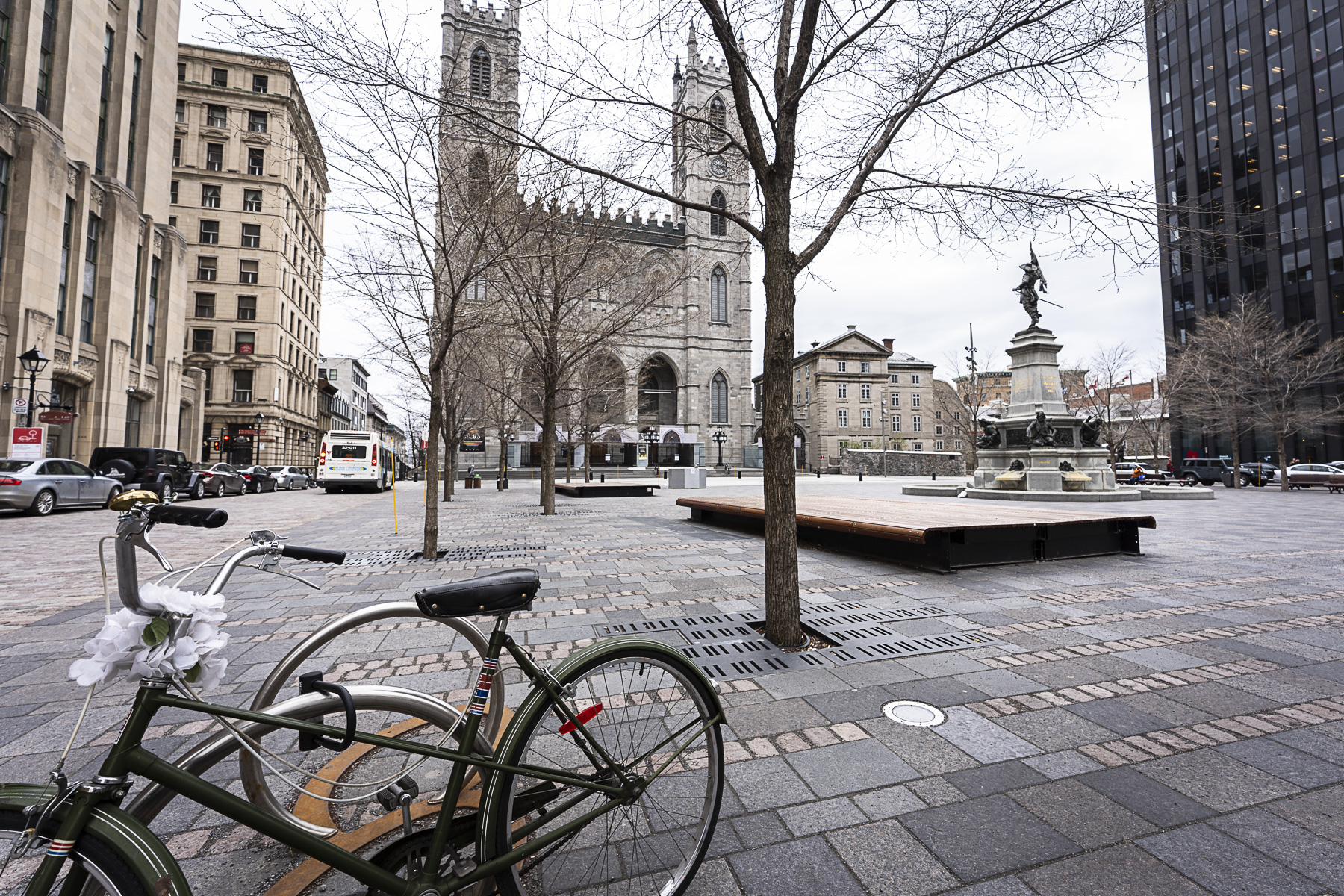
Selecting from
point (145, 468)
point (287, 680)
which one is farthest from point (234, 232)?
point (287, 680)

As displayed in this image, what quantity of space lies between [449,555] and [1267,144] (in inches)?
2242

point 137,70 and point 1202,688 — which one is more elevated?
point 137,70

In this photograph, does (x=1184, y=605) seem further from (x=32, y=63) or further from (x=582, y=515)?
(x=32, y=63)

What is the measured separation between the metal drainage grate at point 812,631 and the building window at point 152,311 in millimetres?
36375

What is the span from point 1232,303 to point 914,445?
35946 millimetres

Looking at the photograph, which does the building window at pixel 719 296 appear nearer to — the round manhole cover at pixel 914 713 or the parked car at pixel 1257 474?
the parked car at pixel 1257 474

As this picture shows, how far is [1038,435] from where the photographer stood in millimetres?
20609

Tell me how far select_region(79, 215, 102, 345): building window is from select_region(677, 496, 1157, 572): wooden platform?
104 ft

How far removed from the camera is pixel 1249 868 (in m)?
2.07

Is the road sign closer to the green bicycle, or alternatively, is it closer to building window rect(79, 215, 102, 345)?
building window rect(79, 215, 102, 345)

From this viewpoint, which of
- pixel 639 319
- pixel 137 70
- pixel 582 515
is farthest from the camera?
pixel 137 70

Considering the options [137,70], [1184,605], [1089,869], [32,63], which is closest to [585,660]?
[1089,869]

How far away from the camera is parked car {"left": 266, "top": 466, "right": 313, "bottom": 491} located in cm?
3312

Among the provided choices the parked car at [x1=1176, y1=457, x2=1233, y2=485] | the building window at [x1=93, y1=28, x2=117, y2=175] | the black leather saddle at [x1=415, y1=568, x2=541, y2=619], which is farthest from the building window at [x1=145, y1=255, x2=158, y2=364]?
the parked car at [x1=1176, y1=457, x2=1233, y2=485]
